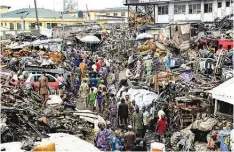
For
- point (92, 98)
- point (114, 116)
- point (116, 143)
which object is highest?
point (116, 143)

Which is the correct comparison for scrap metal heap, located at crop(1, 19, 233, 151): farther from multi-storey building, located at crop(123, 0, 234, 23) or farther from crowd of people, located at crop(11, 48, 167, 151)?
multi-storey building, located at crop(123, 0, 234, 23)

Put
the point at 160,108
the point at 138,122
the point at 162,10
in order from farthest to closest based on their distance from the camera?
the point at 162,10 → the point at 160,108 → the point at 138,122

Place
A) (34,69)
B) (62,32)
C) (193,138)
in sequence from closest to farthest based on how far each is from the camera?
→ (193,138), (34,69), (62,32)

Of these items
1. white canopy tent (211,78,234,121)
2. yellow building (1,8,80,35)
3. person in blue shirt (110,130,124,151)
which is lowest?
person in blue shirt (110,130,124,151)

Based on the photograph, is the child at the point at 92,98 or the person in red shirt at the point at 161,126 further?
the child at the point at 92,98

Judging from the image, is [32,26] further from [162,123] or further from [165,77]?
[162,123]

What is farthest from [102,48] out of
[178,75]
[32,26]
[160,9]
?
[32,26]

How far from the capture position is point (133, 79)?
786 inches

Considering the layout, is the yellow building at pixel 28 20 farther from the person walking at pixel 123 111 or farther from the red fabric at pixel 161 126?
the red fabric at pixel 161 126

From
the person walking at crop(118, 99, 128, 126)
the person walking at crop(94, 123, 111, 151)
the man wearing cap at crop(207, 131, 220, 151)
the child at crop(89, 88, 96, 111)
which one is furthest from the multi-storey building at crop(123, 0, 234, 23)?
the person walking at crop(94, 123, 111, 151)

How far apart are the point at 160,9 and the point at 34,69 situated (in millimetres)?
31686

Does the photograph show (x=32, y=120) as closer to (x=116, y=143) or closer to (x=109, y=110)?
(x=116, y=143)

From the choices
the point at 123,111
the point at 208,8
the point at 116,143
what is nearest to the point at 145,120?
the point at 123,111

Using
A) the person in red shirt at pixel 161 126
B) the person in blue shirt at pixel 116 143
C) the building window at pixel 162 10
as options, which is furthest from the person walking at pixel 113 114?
the building window at pixel 162 10
